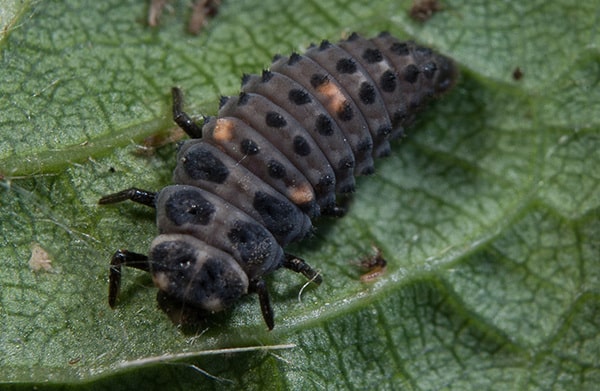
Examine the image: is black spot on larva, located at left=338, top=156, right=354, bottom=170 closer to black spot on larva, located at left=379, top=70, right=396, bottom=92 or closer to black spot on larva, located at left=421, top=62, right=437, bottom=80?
black spot on larva, located at left=379, top=70, right=396, bottom=92

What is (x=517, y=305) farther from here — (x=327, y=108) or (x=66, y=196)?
(x=66, y=196)

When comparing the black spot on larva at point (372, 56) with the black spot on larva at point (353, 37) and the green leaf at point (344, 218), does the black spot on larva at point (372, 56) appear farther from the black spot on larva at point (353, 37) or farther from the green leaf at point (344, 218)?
the green leaf at point (344, 218)

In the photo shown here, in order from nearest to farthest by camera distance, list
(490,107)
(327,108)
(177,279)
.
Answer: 1. (177,279)
2. (327,108)
3. (490,107)

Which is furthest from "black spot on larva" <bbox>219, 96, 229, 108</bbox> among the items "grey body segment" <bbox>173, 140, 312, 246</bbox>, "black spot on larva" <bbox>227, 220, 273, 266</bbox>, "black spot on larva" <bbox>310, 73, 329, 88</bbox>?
"black spot on larva" <bbox>227, 220, 273, 266</bbox>

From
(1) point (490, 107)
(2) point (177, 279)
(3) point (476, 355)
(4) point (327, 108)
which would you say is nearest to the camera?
(2) point (177, 279)

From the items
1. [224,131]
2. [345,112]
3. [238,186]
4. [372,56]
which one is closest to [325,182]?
[345,112]

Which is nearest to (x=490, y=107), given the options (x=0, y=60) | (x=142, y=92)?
(x=142, y=92)

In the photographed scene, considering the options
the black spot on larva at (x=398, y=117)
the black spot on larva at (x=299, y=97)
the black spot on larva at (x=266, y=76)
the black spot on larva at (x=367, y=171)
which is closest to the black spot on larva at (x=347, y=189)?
the black spot on larva at (x=367, y=171)
